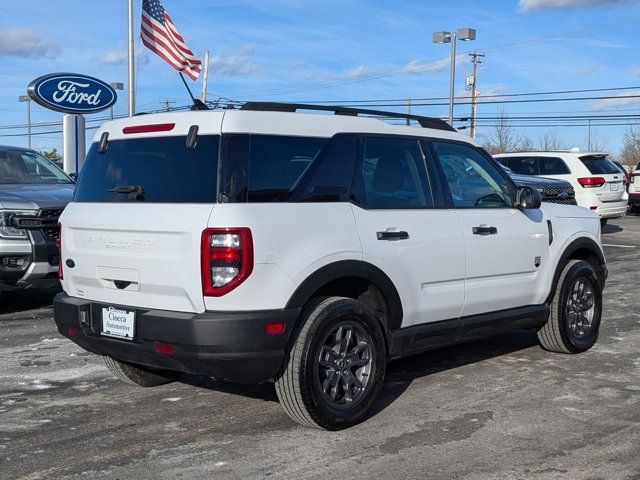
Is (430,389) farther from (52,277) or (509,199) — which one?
(52,277)

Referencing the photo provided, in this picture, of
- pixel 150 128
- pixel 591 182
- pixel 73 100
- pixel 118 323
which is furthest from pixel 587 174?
pixel 118 323

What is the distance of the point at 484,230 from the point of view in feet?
19.1

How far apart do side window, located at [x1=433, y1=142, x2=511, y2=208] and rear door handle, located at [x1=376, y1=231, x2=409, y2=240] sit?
704 millimetres

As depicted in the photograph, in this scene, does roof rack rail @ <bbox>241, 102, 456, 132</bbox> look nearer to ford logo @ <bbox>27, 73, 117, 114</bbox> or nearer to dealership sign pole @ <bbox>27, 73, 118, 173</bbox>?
dealership sign pole @ <bbox>27, 73, 118, 173</bbox>

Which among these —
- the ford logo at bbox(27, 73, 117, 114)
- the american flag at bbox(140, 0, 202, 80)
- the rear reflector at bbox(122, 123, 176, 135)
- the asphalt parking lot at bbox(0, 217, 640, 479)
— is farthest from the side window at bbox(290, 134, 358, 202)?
the ford logo at bbox(27, 73, 117, 114)

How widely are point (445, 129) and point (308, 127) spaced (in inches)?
56.7

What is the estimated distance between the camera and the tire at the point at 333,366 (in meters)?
4.64

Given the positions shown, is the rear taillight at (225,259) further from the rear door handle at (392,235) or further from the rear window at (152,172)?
the rear door handle at (392,235)

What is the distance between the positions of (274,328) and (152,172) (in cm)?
125

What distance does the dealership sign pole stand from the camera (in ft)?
52.2

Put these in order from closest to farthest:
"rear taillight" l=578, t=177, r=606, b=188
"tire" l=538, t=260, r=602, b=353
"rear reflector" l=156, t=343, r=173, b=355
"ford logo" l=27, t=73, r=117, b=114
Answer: "rear reflector" l=156, t=343, r=173, b=355
"tire" l=538, t=260, r=602, b=353
"ford logo" l=27, t=73, r=117, b=114
"rear taillight" l=578, t=177, r=606, b=188

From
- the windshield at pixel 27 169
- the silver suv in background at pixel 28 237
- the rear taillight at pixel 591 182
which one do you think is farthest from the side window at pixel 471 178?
the rear taillight at pixel 591 182

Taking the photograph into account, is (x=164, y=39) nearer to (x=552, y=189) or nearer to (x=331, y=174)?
(x=552, y=189)

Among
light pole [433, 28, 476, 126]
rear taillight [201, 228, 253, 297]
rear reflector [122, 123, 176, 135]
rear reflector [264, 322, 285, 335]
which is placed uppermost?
light pole [433, 28, 476, 126]
